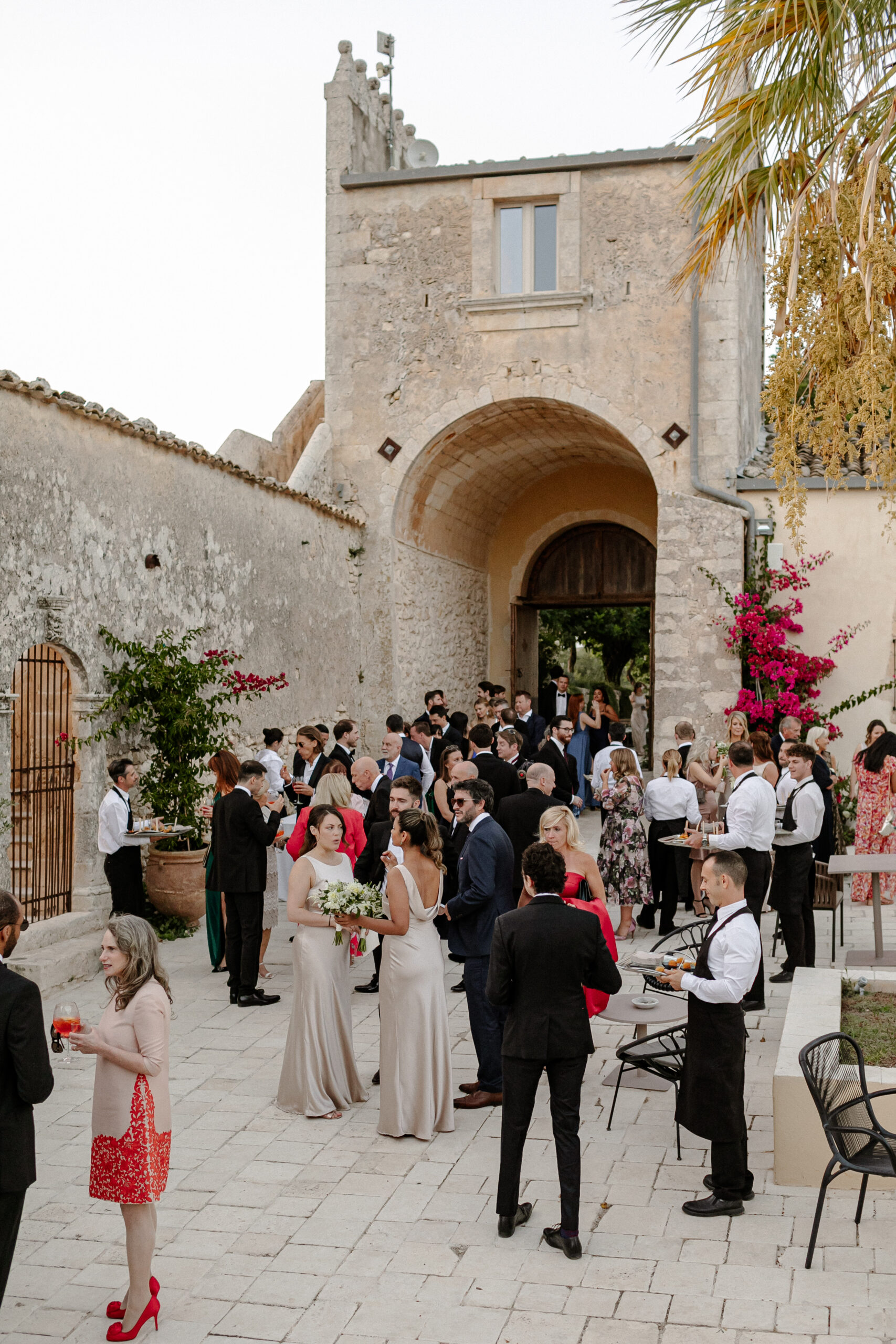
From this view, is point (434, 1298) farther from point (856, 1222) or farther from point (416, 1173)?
point (856, 1222)

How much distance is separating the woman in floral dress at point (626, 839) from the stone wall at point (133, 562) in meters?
4.06

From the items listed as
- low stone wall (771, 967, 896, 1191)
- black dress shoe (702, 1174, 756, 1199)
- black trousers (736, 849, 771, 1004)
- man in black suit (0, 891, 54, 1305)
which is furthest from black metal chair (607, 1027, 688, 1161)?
man in black suit (0, 891, 54, 1305)

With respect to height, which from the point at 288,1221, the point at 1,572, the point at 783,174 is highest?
the point at 783,174

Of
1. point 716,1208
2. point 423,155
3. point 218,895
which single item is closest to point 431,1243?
point 716,1208

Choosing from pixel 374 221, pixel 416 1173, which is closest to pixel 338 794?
pixel 416 1173

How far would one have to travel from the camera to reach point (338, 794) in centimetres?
780

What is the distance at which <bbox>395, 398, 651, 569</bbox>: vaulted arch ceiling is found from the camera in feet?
54.7

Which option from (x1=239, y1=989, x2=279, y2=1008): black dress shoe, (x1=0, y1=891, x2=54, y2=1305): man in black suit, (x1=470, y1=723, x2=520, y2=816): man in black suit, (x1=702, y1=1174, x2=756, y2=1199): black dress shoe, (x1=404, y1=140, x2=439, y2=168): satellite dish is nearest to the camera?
(x1=0, y1=891, x2=54, y2=1305): man in black suit

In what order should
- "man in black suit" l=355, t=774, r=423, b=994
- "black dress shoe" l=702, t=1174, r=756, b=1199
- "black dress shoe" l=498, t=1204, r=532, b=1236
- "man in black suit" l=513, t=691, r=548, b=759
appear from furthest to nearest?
"man in black suit" l=513, t=691, r=548, b=759, "man in black suit" l=355, t=774, r=423, b=994, "black dress shoe" l=702, t=1174, r=756, b=1199, "black dress shoe" l=498, t=1204, r=532, b=1236

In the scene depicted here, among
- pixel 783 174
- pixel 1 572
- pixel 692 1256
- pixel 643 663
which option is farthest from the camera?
pixel 643 663

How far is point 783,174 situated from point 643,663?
2963 cm

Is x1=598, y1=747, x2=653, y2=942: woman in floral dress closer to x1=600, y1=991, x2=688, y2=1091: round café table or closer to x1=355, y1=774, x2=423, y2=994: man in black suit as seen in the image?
x1=355, y1=774, x2=423, y2=994: man in black suit

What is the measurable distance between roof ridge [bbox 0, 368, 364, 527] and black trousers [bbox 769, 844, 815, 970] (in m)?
6.07

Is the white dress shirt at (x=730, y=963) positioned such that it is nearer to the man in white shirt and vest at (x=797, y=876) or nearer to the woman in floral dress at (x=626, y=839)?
the man in white shirt and vest at (x=797, y=876)
